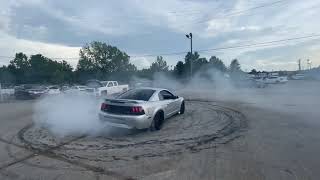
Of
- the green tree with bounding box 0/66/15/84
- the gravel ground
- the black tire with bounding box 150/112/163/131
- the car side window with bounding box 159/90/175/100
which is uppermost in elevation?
the green tree with bounding box 0/66/15/84

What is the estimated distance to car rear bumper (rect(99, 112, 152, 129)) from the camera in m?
8.74

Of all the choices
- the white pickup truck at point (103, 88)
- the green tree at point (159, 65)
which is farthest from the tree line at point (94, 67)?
the white pickup truck at point (103, 88)

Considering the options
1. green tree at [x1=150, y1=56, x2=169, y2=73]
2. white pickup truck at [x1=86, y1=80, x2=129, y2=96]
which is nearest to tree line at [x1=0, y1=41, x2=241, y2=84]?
green tree at [x1=150, y1=56, x2=169, y2=73]

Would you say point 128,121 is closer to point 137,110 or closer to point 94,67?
point 137,110

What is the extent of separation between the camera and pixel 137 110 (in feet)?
28.9

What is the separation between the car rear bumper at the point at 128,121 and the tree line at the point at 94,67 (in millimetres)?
41673

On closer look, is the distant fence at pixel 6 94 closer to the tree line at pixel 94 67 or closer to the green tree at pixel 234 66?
the tree line at pixel 94 67

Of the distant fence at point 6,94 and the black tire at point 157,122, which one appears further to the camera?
the distant fence at point 6,94

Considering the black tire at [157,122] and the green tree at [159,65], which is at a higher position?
the green tree at [159,65]

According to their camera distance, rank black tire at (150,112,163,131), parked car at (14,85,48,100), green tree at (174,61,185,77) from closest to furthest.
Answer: black tire at (150,112,163,131), parked car at (14,85,48,100), green tree at (174,61,185,77)

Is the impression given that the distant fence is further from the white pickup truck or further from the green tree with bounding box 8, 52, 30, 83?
the green tree with bounding box 8, 52, 30, 83

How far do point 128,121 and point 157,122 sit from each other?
1.29 metres

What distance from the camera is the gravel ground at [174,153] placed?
17.8 ft

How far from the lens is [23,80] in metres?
60.5
